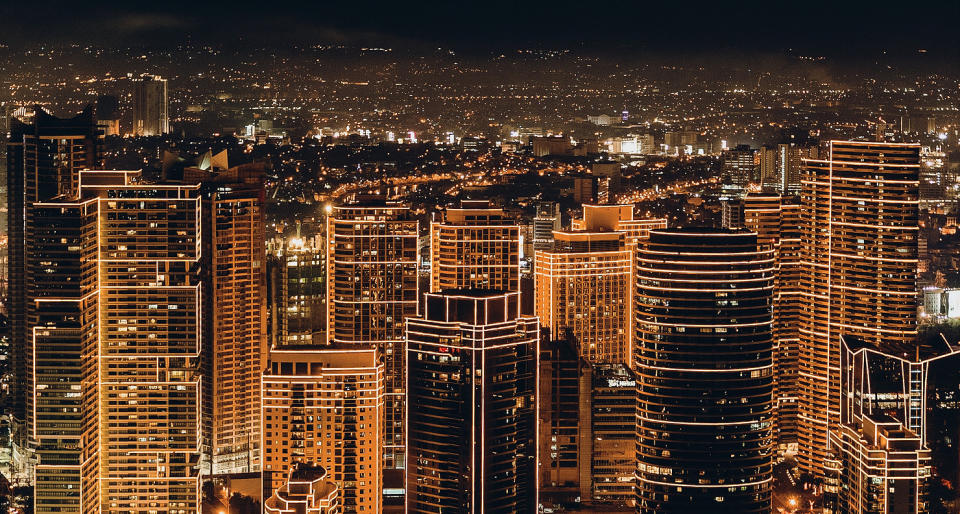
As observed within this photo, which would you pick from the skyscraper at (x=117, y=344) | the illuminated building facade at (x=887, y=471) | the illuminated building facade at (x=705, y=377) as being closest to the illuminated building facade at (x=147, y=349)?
the skyscraper at (x=117, y=344)

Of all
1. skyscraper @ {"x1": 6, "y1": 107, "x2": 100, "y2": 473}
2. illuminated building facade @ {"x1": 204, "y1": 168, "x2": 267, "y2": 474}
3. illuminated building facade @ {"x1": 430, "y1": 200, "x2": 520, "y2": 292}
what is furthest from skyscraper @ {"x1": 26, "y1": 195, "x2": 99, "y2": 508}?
illuminated building facade @ {"x1": 430, "y1": 200, "x2": 520, "y2": 292}

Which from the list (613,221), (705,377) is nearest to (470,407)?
(705,377)

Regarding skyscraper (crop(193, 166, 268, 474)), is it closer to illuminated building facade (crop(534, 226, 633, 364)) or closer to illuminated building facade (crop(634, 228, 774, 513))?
illuminated building facade (crop(534, 226, 633, 364))

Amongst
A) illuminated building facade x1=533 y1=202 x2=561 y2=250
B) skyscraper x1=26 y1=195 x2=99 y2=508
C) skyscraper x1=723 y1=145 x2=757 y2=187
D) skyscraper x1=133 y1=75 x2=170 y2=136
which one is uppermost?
skyscraper x1=133 y1=75 x2=170 y2=136

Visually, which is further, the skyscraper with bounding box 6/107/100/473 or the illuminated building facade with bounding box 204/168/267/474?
the illuminated building facade with bounding box 204/168/267/474

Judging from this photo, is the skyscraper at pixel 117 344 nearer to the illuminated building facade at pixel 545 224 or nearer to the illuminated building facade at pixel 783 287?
the illuminated building facade at pixel 545 224

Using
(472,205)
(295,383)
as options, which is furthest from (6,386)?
(472,205)
